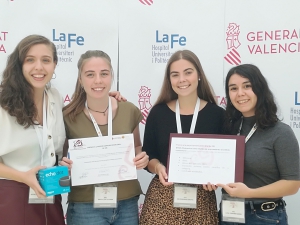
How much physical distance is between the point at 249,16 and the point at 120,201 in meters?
1.90

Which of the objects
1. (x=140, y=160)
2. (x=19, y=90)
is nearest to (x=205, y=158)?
(x=140, y=160)

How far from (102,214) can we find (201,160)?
695 mm

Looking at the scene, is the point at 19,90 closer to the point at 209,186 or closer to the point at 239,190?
the point at 209,186

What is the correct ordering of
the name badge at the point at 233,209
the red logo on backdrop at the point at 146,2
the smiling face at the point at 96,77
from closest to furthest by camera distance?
the name badge at the point at 233,209, the smiling face at the point at 96,77, the red logo on backdrop at the point at 146,2

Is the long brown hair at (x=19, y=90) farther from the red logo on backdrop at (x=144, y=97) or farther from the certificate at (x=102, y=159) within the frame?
the red logo on backdrop at (x=144, y=97)

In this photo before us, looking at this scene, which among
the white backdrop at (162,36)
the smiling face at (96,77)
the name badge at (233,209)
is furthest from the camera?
the white backdrop at (162,36)

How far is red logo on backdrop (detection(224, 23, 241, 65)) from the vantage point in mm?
2703

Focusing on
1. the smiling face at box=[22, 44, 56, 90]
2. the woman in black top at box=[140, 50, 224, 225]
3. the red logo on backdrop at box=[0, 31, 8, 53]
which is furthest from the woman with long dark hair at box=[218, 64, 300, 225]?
the red logo on backdrop at box=[0, 31, 8, 53]

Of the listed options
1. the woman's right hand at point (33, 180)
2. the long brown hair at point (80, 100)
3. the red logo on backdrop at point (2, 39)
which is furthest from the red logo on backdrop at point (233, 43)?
the red logo on backdrop at point (2, 39)

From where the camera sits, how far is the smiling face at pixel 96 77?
77.2 inches

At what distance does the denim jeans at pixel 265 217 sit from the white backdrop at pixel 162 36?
1.10 m

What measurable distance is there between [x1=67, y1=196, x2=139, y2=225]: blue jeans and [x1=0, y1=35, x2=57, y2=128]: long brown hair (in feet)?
2.02

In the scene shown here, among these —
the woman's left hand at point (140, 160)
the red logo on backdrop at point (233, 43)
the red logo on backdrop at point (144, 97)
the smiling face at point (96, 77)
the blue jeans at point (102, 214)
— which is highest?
the red logo on backdrop at point (233, 43)

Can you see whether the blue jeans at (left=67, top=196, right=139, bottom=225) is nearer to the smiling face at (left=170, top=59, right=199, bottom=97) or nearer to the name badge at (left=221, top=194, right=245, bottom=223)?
the name badge at (left=221, top=194, right=245, bottom=223)
